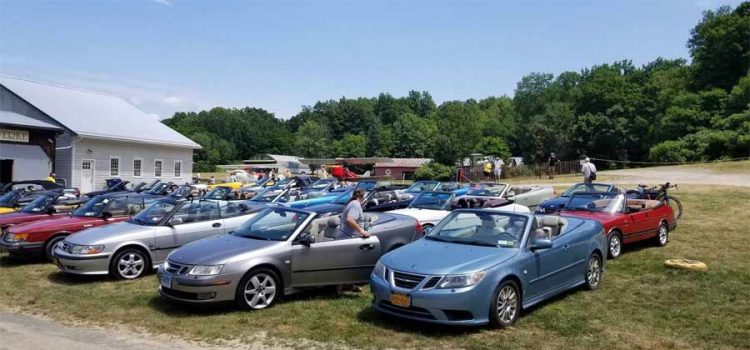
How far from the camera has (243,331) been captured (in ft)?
23.0

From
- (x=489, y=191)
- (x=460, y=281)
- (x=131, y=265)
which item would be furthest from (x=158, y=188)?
(x=460, y=281)

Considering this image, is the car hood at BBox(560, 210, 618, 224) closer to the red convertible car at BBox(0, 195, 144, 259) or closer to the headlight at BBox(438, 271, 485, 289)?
the headlight at BBox(438, 271, 485, 289)

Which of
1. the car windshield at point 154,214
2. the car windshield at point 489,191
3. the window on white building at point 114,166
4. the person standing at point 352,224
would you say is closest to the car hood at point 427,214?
the car windshield at point 489,191

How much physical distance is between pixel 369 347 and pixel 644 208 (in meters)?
8.71

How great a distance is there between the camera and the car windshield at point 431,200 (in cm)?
1386

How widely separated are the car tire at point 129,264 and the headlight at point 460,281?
6.19 m

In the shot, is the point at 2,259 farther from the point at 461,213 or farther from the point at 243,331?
the point at 461,213

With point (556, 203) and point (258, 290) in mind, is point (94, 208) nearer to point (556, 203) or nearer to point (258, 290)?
point (258, 290)

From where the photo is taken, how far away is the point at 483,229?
800 centimetres

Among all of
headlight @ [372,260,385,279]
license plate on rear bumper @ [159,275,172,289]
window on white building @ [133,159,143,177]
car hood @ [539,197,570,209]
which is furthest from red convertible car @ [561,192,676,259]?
window on white building @ [133,159,143,177]

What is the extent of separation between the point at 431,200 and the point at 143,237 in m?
6.69

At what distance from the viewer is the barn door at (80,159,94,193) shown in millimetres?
34319

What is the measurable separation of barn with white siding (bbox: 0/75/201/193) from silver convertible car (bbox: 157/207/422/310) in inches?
1118

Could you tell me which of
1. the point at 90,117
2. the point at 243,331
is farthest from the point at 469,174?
the point at 243,331
